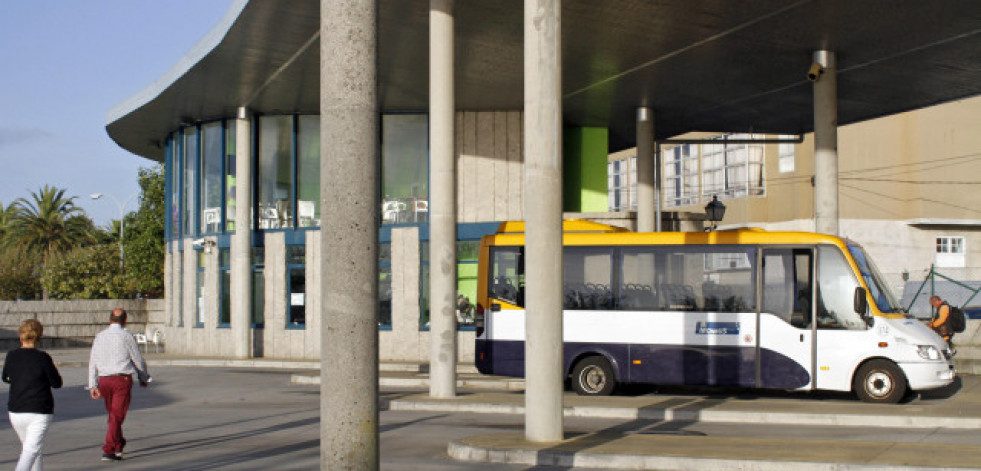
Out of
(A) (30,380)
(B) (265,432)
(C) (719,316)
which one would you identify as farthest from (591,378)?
(A) (30,380)

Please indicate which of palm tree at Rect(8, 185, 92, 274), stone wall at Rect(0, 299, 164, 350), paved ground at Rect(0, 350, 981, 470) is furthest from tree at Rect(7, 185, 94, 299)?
paved ground at Rect(0, 350, 981, 470)

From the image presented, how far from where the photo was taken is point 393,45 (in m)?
22.8

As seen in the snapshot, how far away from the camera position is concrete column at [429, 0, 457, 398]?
18.1 meters

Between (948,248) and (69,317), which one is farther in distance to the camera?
(948,248)

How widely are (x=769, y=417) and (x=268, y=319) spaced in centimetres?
1813

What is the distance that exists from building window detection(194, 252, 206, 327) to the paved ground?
33.8 feet

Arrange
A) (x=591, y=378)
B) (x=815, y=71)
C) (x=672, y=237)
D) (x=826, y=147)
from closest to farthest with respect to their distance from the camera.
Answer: (x=672, y=237) < (x=591, y=378) < (x=815, y=71) < (x=826, y=147)

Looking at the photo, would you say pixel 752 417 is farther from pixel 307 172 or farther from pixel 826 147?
pixel 307 172

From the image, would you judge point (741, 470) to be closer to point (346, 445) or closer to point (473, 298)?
point (346, 445)

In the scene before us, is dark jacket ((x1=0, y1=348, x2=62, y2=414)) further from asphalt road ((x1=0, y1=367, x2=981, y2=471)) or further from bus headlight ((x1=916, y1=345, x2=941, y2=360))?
bus headlight ((x1=916, y1=345, x2=941, y2=360))

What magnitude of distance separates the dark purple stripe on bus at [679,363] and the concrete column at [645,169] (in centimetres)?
1094

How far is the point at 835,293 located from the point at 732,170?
52629 mm

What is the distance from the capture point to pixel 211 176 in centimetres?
3278

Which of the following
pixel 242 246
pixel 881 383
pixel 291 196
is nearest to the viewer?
pixel 881 383
